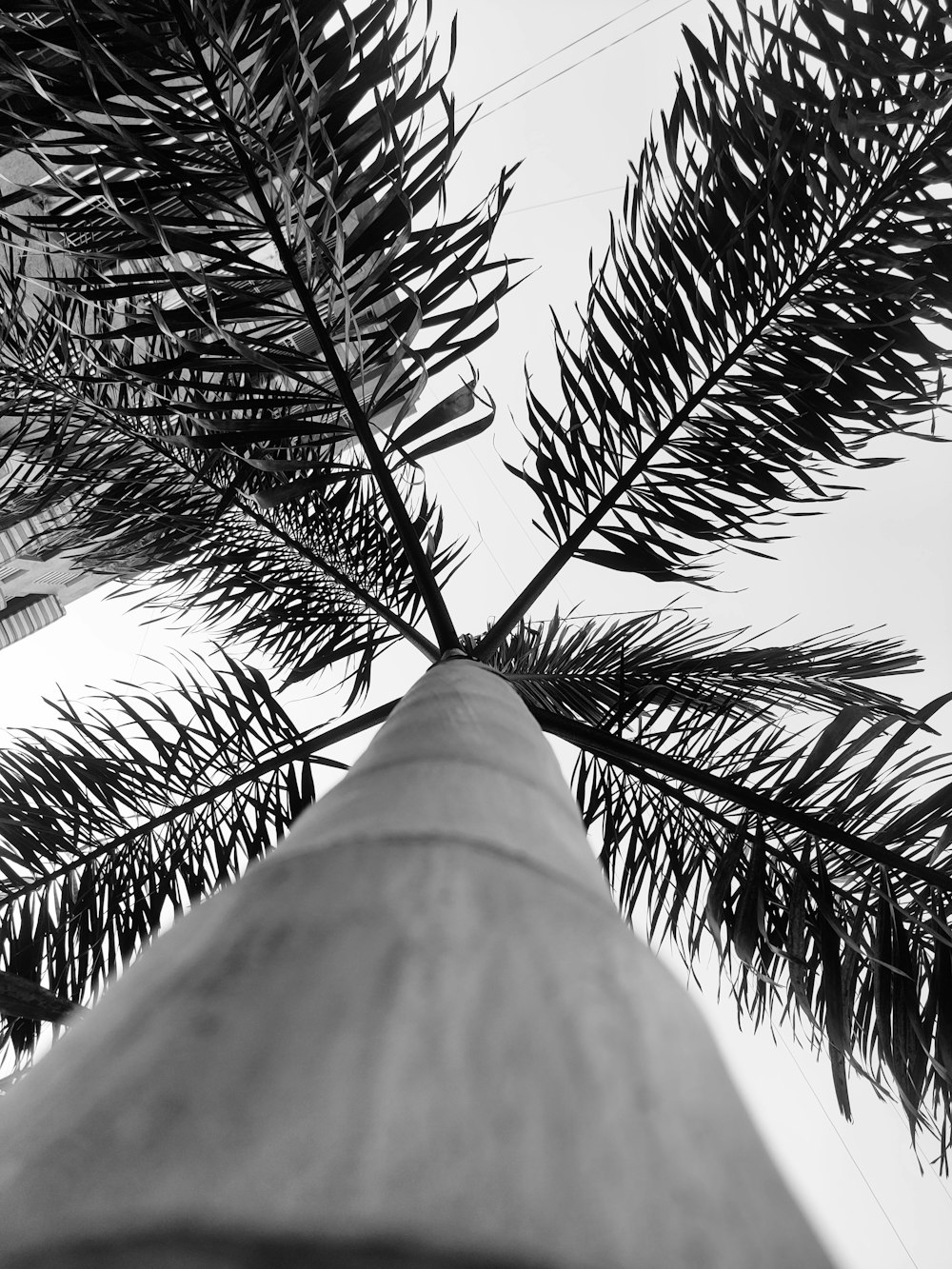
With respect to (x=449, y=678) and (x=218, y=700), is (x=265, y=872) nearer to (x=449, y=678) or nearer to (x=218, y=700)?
(x=449, y=678)

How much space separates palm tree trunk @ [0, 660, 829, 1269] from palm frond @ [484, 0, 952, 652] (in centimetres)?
97

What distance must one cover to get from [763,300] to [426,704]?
101 centimetres

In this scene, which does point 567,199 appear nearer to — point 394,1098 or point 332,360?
point 332,360

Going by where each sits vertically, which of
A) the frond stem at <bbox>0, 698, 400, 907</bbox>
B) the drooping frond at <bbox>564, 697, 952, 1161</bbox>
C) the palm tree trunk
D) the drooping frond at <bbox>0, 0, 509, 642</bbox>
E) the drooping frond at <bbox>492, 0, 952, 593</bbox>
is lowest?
the drooping frond at <bbox>564, 697, 952, 1161</bbox>

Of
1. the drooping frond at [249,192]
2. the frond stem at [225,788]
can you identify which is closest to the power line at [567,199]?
the drooping frond at [249,192]

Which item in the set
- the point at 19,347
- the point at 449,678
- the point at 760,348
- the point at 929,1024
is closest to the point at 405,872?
the point at 449,678

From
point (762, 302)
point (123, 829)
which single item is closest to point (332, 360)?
point (762, 302)

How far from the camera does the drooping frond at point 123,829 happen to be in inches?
50.3

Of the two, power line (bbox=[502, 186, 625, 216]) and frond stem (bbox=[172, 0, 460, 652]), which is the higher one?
power line (bbox=[502, 186, 625, 216])

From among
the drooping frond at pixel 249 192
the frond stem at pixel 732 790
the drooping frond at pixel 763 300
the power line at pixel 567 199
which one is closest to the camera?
the drooping frond at pixel 249 192

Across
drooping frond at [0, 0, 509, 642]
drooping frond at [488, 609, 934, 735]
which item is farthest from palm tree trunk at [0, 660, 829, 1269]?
drooping frond at [488, 609, 934, 735]

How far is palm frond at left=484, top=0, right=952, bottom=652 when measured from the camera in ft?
3.28

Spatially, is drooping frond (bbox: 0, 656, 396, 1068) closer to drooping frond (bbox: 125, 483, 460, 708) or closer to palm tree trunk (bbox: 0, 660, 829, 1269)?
drooping frond (bbox: 125, 483, 460, 708)

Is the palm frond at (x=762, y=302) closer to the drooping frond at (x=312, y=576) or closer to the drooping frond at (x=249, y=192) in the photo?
the drooping frond at (x=249, y=192)
